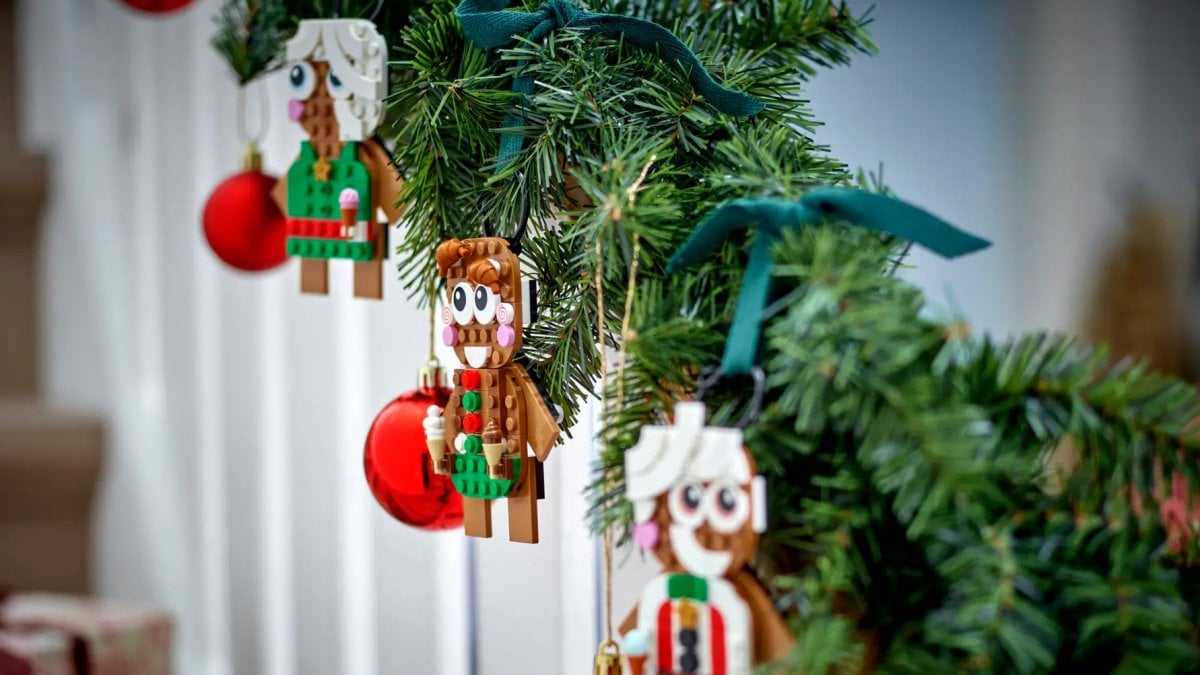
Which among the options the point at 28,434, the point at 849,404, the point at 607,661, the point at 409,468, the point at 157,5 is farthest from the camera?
the point at 28,434

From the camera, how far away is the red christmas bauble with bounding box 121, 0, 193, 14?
884 millimetres

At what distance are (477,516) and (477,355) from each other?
81 mm

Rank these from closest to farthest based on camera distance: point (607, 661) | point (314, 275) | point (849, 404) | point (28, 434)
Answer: point (849, 404), point (607, 661), point (314, 275), point (28, 434)

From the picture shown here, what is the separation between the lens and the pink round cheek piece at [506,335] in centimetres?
52

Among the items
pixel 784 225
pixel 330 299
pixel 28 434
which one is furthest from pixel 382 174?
pixel 28 434

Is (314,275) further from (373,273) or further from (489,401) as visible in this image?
(489,401)

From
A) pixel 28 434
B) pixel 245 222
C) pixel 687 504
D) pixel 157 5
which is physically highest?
pixel 157 5

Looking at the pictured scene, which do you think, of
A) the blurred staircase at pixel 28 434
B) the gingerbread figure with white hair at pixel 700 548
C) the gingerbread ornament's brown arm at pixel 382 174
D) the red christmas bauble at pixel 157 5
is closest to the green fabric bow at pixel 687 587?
the gingerbread figure with white hair at pixel 700 548

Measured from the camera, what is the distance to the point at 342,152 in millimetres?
676

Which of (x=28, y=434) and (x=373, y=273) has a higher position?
(x=373, y=273)

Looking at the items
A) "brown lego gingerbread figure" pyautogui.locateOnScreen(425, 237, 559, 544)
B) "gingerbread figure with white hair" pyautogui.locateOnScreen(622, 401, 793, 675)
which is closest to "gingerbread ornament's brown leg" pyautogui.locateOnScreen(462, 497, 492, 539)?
"brown lego gingerbread figure" pyautogui.locateOnScreen(425, 237, 559, 544)

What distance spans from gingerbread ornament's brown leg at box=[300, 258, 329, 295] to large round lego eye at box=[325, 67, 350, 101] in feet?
0.33

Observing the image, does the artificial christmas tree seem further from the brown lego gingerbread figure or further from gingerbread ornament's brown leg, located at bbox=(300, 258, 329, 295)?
gingerbread ornament's brown leg, located at bbox=(300, 258, 329, 295)

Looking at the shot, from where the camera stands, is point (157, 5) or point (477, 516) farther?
point (157, 5)
